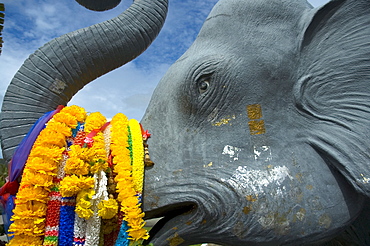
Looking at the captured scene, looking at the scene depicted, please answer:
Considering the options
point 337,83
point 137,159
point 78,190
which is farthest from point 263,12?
point 78,190

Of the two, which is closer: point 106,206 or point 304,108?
point 106,206

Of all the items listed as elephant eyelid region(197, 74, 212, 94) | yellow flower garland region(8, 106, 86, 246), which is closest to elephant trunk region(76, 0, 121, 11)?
elephant eyelid region(197, 74, 212, 94)

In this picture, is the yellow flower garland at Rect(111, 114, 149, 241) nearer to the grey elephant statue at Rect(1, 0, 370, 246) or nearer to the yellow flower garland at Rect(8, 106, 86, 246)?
the grey elephant statue at Rect(1, 0, 370, 246)

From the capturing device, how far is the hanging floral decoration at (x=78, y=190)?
3.92ft

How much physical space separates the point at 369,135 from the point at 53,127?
126 cm

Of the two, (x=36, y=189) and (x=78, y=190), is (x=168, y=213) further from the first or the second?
(x=36, y=189)

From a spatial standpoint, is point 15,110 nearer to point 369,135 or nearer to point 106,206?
point 106,206

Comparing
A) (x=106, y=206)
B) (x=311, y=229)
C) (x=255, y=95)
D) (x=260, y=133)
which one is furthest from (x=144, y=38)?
(x=311, y=229)

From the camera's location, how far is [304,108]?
4.98 ft

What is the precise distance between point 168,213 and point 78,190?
42cm

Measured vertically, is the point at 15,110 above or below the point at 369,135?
above

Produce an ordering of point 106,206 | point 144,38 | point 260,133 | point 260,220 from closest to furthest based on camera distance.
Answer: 1. point 106,206
2. point 260,220
3. point 260,133
4. point 144,38

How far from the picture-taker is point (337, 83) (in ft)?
4.99

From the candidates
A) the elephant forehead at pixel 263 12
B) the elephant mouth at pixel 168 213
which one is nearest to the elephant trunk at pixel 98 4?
the elephant forehead at pixel 263 12
